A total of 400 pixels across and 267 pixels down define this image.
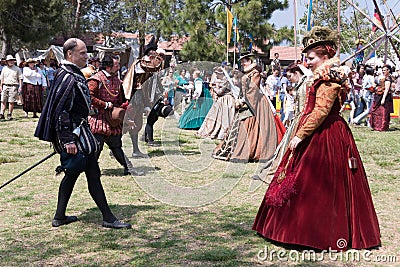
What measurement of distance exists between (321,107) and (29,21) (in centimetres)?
2073

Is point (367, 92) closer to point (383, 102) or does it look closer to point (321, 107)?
point (383, 102)

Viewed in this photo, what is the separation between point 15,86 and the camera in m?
14.9

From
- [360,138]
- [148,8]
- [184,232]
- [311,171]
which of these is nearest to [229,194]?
[184,232]

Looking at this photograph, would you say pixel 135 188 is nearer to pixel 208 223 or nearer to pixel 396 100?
pixel 208 223

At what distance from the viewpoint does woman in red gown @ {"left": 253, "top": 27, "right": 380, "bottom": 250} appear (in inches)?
172

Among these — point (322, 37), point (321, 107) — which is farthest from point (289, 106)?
point (321, 107)

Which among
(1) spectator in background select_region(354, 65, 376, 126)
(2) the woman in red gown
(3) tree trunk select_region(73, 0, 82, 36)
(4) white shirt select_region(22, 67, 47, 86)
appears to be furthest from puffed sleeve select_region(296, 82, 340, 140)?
(3) tree trunk select_region(73, 0, 82, 36)

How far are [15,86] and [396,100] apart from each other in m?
12.1

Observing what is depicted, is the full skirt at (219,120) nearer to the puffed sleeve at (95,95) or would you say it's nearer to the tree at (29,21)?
the puffed sleeve at (95,95)

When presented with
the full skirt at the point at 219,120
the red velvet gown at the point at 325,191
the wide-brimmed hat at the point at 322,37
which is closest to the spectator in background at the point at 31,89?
the full skirt at the point at 219,120

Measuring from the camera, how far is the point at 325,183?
439cm

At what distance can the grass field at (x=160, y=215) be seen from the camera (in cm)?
441

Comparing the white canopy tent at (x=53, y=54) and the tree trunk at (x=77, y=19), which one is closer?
the white canopy tent at (x=53, y=54)

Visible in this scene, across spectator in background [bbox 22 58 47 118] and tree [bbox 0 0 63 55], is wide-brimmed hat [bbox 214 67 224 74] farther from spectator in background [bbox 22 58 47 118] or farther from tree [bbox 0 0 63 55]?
tree [bbox 0 0 63 55]
